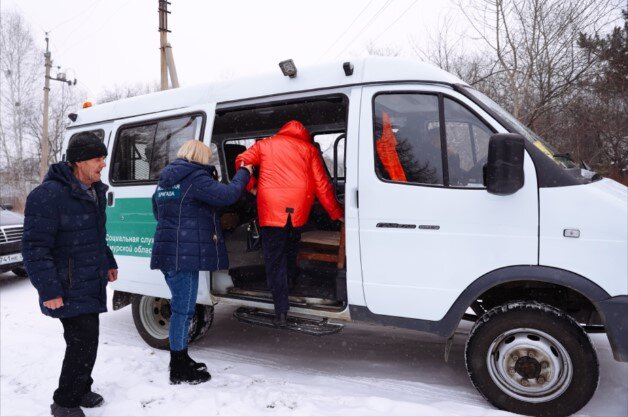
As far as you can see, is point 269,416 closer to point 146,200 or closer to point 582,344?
point 582,344

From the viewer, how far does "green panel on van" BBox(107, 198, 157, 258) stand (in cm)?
442

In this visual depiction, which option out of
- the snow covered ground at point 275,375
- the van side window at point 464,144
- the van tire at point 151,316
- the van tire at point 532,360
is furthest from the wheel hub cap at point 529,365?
the van tire at point 151,316

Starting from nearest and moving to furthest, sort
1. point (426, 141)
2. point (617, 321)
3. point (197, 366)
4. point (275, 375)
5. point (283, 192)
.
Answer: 1. point (617, 321)
2. point (426, 141)
3. point (283, 192)
4. point (197, 366)
5. point (275, 375)

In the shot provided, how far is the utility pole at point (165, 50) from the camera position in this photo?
1263cm

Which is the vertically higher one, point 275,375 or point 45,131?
point 45,131

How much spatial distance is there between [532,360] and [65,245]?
3.21 m

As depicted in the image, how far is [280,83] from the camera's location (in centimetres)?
379

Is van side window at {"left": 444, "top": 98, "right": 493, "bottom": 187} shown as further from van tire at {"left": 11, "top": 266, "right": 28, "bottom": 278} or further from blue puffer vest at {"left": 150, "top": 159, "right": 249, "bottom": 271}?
van tire at {"left": 11, "top": 266, "right": 28, "bottom": 278}

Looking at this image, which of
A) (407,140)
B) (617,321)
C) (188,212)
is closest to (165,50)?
(188,212)

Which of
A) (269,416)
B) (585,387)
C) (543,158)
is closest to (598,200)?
(543,158)

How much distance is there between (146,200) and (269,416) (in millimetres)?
2449

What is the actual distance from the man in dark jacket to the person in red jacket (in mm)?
1221

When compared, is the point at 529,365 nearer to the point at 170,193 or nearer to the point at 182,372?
Answer: the point at 182,372

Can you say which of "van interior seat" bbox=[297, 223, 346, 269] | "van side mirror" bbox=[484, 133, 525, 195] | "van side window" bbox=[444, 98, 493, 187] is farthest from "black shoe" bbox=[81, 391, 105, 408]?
"van side mirror" bbox=[484, 133, 525, 195]
